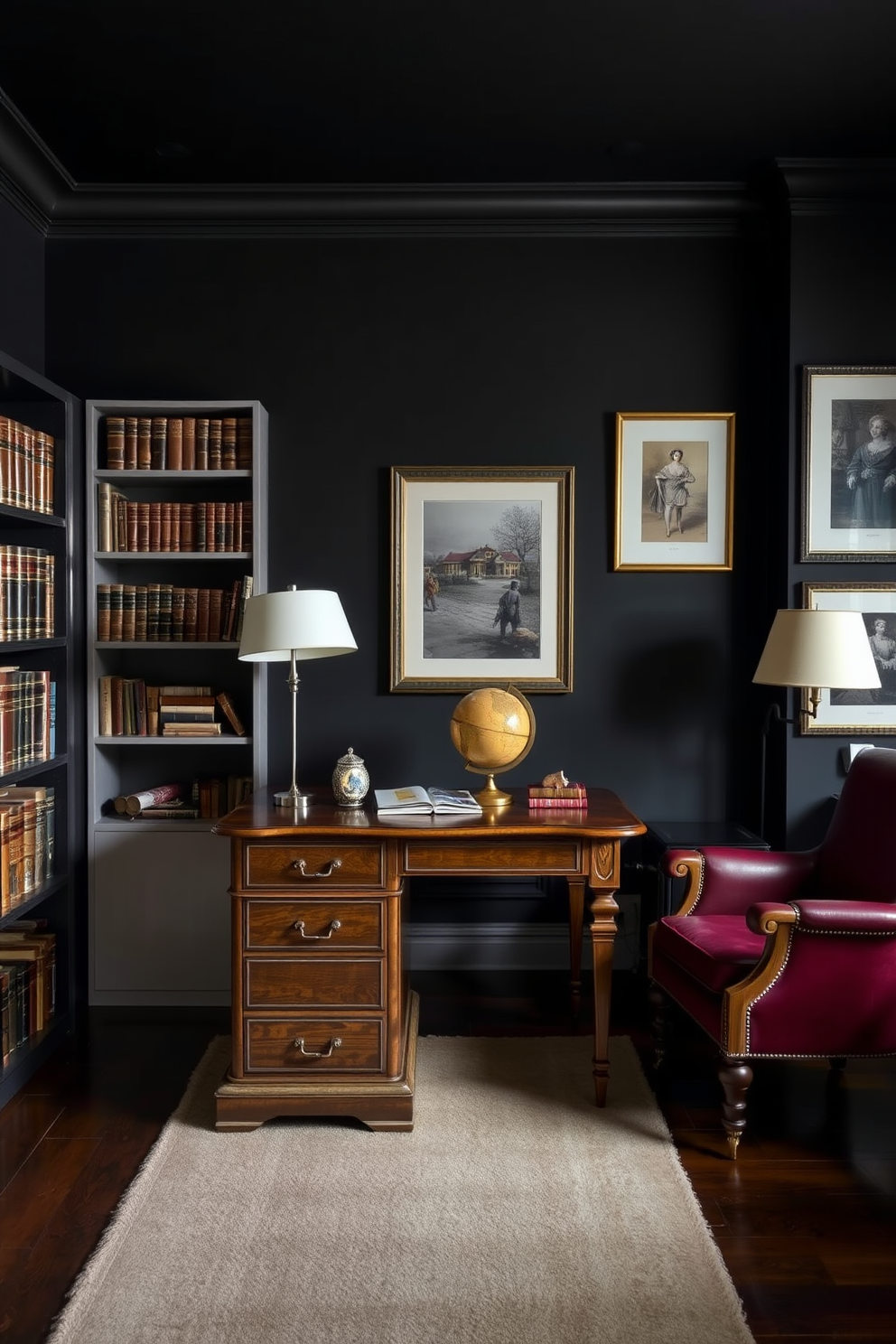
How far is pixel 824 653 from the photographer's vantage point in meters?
3.31

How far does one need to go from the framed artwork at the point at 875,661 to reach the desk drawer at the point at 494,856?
55.6 inches

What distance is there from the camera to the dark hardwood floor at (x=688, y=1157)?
2105mm

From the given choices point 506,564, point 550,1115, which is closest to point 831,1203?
point 550,1115

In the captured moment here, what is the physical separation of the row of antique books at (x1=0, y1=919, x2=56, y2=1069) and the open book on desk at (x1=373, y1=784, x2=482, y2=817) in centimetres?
130

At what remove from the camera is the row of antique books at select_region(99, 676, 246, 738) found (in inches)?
147

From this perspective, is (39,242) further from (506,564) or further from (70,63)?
(506,564)

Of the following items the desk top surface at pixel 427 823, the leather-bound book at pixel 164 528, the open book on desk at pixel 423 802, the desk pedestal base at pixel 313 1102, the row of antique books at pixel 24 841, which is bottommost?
the desk pedestal base at pixel 313 1102

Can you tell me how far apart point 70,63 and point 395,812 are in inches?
101

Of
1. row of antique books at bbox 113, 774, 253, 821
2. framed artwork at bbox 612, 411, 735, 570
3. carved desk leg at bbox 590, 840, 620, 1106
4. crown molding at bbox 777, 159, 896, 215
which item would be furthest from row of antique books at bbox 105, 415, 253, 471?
crown molding at bbox 777, 159, 896, 215

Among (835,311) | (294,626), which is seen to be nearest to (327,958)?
(294,626)

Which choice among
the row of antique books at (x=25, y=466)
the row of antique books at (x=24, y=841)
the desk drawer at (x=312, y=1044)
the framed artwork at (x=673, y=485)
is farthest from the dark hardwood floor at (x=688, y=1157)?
the row of antique books at (x=25, y=466)

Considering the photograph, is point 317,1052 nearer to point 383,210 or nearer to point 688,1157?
point 688,1157

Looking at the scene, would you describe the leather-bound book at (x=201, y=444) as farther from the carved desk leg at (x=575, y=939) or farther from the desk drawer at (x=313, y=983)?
the carved desk leg at (x=575, y=939)

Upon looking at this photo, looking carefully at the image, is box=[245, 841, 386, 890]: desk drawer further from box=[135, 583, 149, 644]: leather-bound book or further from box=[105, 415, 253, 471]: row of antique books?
box=[105, 415, 253, 471]: row of antique books
